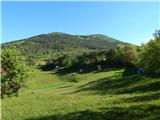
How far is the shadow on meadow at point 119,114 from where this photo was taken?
87.6 ft

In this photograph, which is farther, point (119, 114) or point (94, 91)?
point (94, 91)

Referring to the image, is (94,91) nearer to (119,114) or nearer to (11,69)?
(11,69)

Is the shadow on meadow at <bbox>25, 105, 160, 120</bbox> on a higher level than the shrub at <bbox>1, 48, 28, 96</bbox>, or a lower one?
lower

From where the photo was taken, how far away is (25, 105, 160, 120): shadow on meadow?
26.7 metres

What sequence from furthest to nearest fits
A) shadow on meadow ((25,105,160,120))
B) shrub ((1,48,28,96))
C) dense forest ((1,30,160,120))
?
1. shrub ((1,48,28,96))
2. dense forest ((1,30,160,120))
3. shadow on meadow ((25,105,160,120))

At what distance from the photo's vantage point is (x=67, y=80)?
127m

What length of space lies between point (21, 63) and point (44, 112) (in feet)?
105

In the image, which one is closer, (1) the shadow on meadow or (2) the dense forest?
(1) the shadow on meadow

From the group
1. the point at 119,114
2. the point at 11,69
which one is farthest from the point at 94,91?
the point at 119,114

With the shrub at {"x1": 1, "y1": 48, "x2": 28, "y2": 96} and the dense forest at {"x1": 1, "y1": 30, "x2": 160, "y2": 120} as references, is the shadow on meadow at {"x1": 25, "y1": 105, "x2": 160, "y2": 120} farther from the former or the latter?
the shrub at {"x1": 1, "y1": 48, "x2": 28, "y2": 96}

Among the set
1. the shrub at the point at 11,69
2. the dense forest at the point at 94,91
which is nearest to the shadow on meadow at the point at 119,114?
the dense forest at the point at 94,91

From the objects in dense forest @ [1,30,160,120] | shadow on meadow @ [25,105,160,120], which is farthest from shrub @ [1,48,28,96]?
shadow on meadow @ [25,105,160,120]

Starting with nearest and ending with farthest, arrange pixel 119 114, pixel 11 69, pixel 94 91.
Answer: pixel 119 114 < pixel 94 91 < pixel 11 69

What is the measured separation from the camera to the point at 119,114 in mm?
28297
